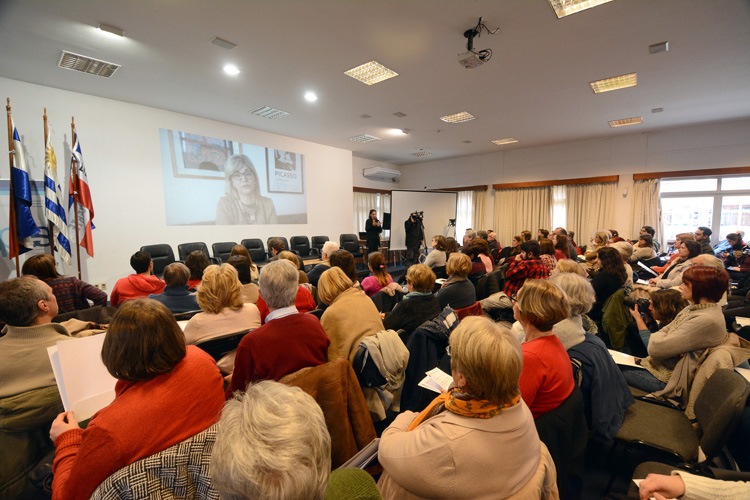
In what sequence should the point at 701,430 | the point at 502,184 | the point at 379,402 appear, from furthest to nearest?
the point at 502,184 < the point at 379,402 < the point at 701,430

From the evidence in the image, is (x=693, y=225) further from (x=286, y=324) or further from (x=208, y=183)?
(x=208, y=183)

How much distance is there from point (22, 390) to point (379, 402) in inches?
62.1

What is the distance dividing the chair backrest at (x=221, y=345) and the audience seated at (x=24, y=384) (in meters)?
0.59

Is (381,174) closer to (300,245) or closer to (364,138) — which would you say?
(364,138)

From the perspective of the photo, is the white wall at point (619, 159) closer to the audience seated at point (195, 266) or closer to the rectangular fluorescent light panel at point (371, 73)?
the rectangular fluorescent light panel at point (371, 73)

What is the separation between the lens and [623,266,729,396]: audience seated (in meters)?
1.65

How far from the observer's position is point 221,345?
1.70 metres

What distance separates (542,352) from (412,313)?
0.97 m

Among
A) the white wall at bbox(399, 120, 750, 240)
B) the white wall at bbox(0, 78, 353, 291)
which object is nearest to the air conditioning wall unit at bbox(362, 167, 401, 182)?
the white wall at bbox(399, 120, 750, 240)

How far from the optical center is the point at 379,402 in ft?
5.50

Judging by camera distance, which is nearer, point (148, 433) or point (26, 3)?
point (148, 433)

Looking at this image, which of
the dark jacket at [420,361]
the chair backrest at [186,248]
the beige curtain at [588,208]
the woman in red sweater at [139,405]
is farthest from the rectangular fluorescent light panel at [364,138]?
the woman in red sweater at [139,405]

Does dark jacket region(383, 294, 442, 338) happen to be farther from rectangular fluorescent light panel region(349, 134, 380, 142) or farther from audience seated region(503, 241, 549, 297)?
rectangular fluorescent light panel region(349, 134, 380, 142)

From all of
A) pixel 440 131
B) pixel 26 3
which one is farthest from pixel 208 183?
pixel 440 131
